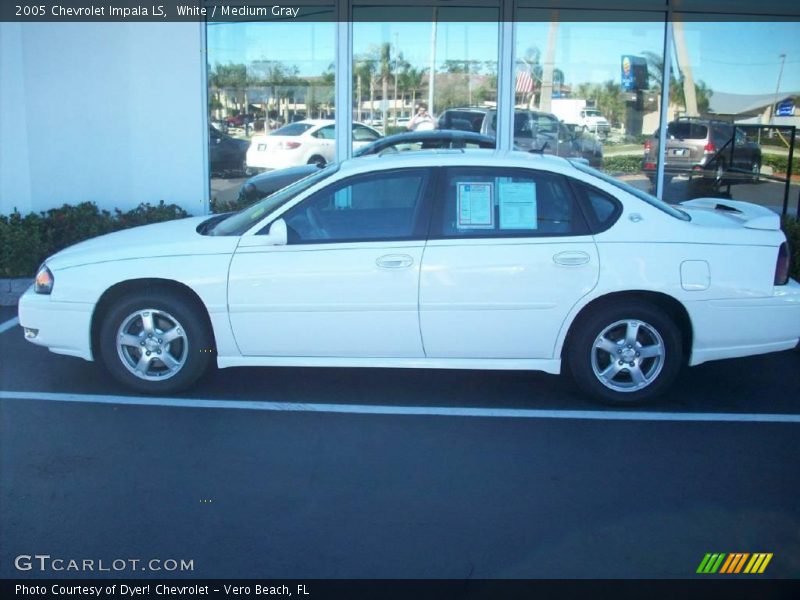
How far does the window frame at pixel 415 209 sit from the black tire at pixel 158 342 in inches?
32.7

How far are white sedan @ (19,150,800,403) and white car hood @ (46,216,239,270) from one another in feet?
0.06

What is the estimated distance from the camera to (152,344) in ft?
20.8

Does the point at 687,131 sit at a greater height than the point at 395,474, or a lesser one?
greater

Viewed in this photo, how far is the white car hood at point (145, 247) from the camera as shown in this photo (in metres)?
6.30

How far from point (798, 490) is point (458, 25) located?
7.74 m

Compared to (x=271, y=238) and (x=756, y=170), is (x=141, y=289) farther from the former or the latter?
(x=756, y=170)

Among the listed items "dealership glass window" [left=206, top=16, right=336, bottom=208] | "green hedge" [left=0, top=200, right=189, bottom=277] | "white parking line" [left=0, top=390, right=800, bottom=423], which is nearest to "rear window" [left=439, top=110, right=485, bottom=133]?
"dealership glass window" [left=206, top=16, right=336, bottom=208]

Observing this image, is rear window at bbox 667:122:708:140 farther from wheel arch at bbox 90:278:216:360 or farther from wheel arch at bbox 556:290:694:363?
wheel arch at bbox 90:278:216:360

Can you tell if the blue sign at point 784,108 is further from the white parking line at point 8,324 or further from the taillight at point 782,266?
the white parking line at point 8,324

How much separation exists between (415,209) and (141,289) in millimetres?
1881

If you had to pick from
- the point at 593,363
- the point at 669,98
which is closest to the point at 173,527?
the point at 593,363

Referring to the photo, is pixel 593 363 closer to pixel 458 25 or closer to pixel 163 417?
pixel 163 417

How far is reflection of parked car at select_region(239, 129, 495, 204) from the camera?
10883mm

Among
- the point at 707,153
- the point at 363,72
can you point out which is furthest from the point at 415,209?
the point at 707,153
